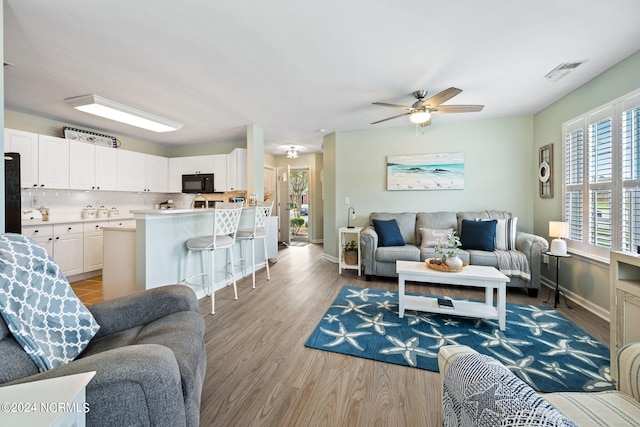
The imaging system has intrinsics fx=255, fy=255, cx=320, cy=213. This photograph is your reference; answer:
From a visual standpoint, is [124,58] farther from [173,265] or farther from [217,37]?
[173,265]

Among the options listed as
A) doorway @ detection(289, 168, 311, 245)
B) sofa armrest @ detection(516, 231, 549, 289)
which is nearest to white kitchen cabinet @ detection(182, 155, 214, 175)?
doorway @ detection(289, 168, 311, 245)

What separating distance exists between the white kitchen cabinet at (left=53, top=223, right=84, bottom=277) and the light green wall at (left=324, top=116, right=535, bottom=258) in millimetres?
4050

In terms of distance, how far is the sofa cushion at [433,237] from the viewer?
3.72 m

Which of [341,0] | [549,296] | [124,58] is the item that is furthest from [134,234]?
[549,296]

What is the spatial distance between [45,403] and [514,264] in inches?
157

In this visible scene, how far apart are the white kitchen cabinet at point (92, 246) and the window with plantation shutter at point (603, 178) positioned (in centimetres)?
653

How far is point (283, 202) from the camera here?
723 centimetres

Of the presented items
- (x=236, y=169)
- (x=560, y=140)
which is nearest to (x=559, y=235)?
(x=560, y=140)

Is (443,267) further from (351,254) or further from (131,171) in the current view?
(131,171)

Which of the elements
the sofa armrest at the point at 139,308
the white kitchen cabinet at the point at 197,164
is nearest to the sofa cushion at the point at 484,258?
the sofa armrest at the point at 139,308

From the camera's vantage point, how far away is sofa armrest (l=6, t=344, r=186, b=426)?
77 centimetres

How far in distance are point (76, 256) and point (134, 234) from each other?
209 cm

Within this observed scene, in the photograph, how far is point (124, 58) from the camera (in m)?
2.30

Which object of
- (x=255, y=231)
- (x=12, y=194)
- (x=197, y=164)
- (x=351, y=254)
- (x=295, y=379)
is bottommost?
(x=295, y=379)
